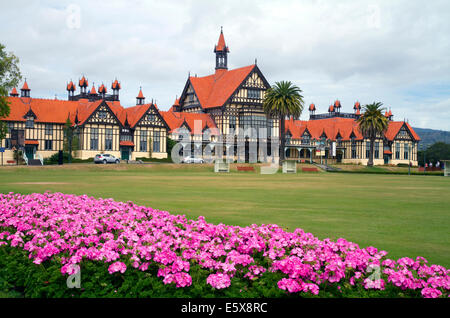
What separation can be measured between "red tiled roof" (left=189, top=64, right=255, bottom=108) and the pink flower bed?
72722 millimetres

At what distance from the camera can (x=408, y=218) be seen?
48.3ft

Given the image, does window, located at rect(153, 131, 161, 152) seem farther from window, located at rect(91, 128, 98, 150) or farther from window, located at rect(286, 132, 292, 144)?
window, located at rect(286, 132, 292, 144)

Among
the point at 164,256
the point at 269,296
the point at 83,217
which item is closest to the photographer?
the point at 269,296

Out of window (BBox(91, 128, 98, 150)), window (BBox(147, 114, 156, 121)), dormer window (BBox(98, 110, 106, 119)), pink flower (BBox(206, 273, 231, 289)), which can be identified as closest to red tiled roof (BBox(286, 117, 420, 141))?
window (BBox(147, 114, 156, 121))

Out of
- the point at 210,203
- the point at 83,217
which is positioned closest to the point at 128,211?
the point at 83,217

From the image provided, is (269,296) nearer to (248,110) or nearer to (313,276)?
(313,276)

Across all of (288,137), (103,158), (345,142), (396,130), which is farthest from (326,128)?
(103,158)

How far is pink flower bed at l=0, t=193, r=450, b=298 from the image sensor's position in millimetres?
6285

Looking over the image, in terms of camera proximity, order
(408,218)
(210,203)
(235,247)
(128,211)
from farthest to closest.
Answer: (210,203), (408,218), (128,211), (235,247)

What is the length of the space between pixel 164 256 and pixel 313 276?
2.11 metres

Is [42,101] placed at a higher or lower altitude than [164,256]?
higher

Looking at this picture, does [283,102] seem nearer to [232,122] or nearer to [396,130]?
[232,122]

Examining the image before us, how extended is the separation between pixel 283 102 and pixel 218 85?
20785 millimetres

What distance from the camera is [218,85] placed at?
89688 mm
